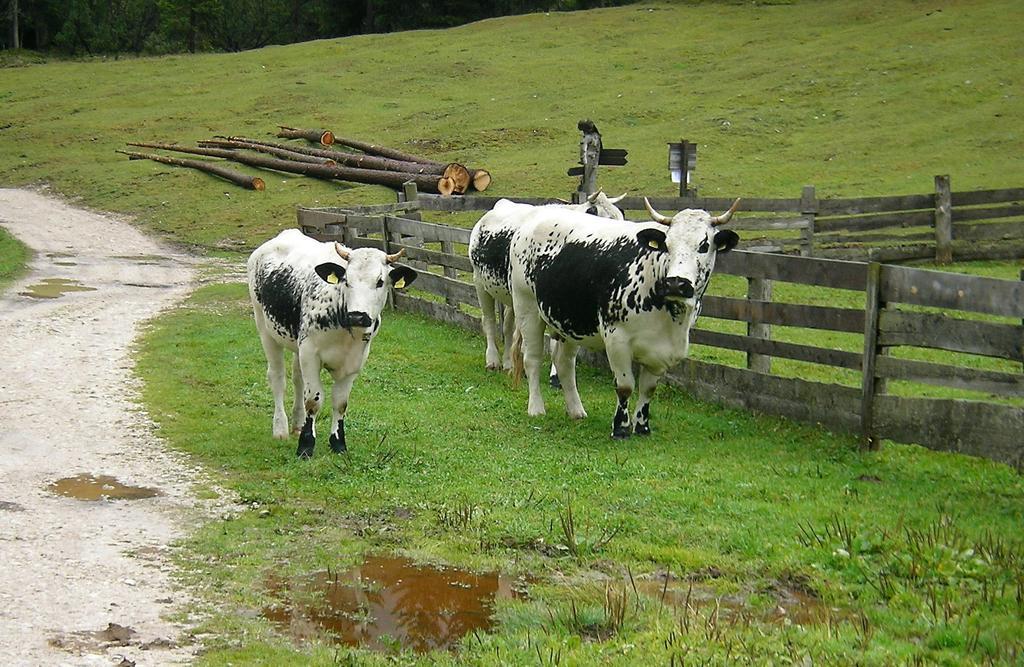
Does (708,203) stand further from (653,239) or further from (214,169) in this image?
(214,169)

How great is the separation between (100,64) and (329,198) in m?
27.9

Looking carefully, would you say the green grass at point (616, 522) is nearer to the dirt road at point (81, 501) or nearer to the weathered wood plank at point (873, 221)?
the dirt road at point (81, 501)

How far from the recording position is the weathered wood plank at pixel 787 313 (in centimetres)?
1037

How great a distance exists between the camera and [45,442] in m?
10.6

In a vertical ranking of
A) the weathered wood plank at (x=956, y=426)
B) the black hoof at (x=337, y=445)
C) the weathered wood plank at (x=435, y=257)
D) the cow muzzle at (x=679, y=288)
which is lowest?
the black hoof at (x=337, y=445)

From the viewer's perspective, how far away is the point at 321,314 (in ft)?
32.8

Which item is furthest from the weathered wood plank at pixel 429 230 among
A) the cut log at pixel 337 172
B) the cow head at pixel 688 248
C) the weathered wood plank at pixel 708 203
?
the cut log at pixel 337 172

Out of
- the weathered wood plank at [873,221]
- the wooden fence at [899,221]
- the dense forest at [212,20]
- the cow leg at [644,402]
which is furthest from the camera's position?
the dense forest at [212,20]

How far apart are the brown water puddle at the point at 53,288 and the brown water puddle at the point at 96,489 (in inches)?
424

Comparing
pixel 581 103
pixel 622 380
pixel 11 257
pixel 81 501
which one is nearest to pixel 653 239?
pixel 622 380

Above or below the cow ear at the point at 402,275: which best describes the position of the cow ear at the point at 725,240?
above

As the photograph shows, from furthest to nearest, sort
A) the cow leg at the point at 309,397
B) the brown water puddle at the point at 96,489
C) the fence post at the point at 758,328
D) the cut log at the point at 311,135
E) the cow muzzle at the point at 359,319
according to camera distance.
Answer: the cut log at the point at 311,135 < the fence post at the point at 758,328 < the cow leg at the point at 309,397 < the cow muzzle at the point at 359,319 < the brown water puddle at the point at 96,489

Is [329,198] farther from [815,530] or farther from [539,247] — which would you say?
[815,530]

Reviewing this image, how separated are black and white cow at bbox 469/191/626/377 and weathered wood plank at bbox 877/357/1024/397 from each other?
4.76m
